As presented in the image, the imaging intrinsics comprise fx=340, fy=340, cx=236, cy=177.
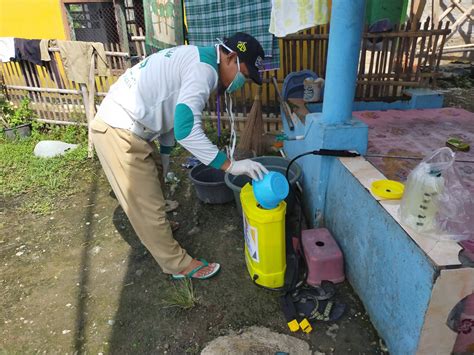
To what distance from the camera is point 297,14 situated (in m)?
3.61

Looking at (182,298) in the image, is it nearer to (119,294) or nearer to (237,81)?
(119,294)

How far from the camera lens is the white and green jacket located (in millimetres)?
2209

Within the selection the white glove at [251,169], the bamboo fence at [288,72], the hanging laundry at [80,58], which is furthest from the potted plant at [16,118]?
the white glove at [251,169]

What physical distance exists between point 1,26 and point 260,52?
8.81 m

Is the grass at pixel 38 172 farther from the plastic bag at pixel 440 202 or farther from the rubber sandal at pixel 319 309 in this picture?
the plastic bag at pixel 440 202

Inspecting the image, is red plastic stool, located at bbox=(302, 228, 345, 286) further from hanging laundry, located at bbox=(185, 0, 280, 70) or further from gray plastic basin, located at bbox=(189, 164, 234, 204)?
hanging laundry, located at bbox=(185, 0, 280, 70)

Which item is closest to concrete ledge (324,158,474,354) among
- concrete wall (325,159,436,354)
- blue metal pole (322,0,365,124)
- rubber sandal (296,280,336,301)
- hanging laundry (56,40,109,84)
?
concrete wall (325,159,436,354)

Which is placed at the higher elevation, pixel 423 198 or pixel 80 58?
pixel 80 58

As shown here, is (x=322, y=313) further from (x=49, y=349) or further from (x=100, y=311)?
(x=49, y=349)

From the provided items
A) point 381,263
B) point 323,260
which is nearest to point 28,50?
point 323,260

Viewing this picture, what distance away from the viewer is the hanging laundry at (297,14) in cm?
347

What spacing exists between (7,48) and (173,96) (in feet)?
18.9

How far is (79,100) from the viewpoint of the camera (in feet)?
20.9

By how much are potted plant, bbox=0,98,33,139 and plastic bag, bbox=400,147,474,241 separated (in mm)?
6788
